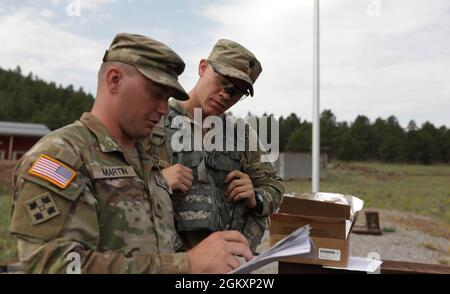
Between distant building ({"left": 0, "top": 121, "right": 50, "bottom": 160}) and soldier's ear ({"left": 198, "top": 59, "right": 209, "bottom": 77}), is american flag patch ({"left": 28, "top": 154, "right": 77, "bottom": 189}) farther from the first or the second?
distant building ({"left": 0, "top": 121, "right": 50, "bottom": 160})

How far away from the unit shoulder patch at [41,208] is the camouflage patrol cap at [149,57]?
0.48 m

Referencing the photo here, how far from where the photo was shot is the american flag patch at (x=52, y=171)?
42.4 inches

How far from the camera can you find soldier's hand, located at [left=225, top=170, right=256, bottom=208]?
1938 millimetres

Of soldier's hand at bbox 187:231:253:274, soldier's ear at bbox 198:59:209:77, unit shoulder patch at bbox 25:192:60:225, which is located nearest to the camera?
unit shoulder patch at bbox 25:192:60:225

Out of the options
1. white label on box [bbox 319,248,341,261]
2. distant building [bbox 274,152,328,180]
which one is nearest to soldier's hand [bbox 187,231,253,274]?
white label on box [bbox 319,248,341,261]

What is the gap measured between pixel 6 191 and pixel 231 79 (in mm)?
15364

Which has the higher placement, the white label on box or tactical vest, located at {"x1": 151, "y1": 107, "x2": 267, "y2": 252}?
tactical vest, located at {"x1": 151, "y1": 107, "x2": 267, "y2": 252}

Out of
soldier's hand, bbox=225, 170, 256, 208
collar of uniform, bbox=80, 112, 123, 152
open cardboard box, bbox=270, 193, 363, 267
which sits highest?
collar of uniform, bbox=80, 112, 123, 152

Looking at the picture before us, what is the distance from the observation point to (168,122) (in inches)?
79.1

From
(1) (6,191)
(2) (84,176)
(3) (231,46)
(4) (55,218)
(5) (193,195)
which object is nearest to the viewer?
(4) (55,218)

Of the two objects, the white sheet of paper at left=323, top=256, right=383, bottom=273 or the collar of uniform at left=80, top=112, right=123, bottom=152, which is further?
the white sheet of paper at left=323, top=256, right=383, bottom=273
